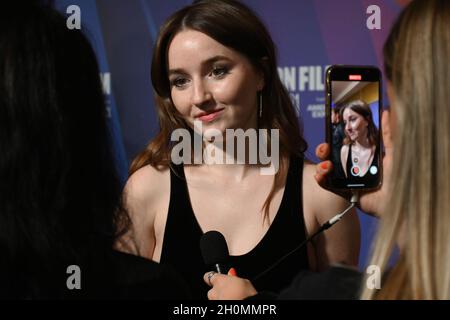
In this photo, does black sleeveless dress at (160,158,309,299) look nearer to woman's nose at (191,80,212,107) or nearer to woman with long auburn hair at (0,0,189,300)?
woman's nose at (191,80,212,107)

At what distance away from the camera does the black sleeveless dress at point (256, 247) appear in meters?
1.48

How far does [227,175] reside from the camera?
5.26 ft

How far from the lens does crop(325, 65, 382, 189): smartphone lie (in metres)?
1.29

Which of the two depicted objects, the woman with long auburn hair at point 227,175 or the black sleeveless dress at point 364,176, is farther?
the woman with long auburn hair at point 227,175

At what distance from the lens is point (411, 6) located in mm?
820

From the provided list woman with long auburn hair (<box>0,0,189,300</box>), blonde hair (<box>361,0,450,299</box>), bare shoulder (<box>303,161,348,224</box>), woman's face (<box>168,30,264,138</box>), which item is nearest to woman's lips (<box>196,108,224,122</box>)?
woman's face (<box>168,30,264,138</box>)

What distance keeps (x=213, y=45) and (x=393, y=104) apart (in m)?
0.72

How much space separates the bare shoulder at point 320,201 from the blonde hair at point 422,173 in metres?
0.73

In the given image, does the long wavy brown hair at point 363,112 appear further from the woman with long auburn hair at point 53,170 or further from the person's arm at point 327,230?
the woman with long auburn hair at point 53,170

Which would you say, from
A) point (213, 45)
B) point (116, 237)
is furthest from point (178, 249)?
point (116, 237)

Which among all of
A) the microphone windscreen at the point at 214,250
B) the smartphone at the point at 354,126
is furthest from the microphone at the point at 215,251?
the smartphone at the point at 354,126

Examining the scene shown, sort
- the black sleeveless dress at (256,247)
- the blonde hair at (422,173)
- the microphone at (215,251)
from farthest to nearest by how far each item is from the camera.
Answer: the black sleeveless dress at (256,247) < the microphone at (215,251) < the blonde hair at (422,173)

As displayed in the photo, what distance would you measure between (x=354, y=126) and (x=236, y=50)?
1.16ft

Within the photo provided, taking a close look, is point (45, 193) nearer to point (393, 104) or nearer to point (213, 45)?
point (393, 104)
